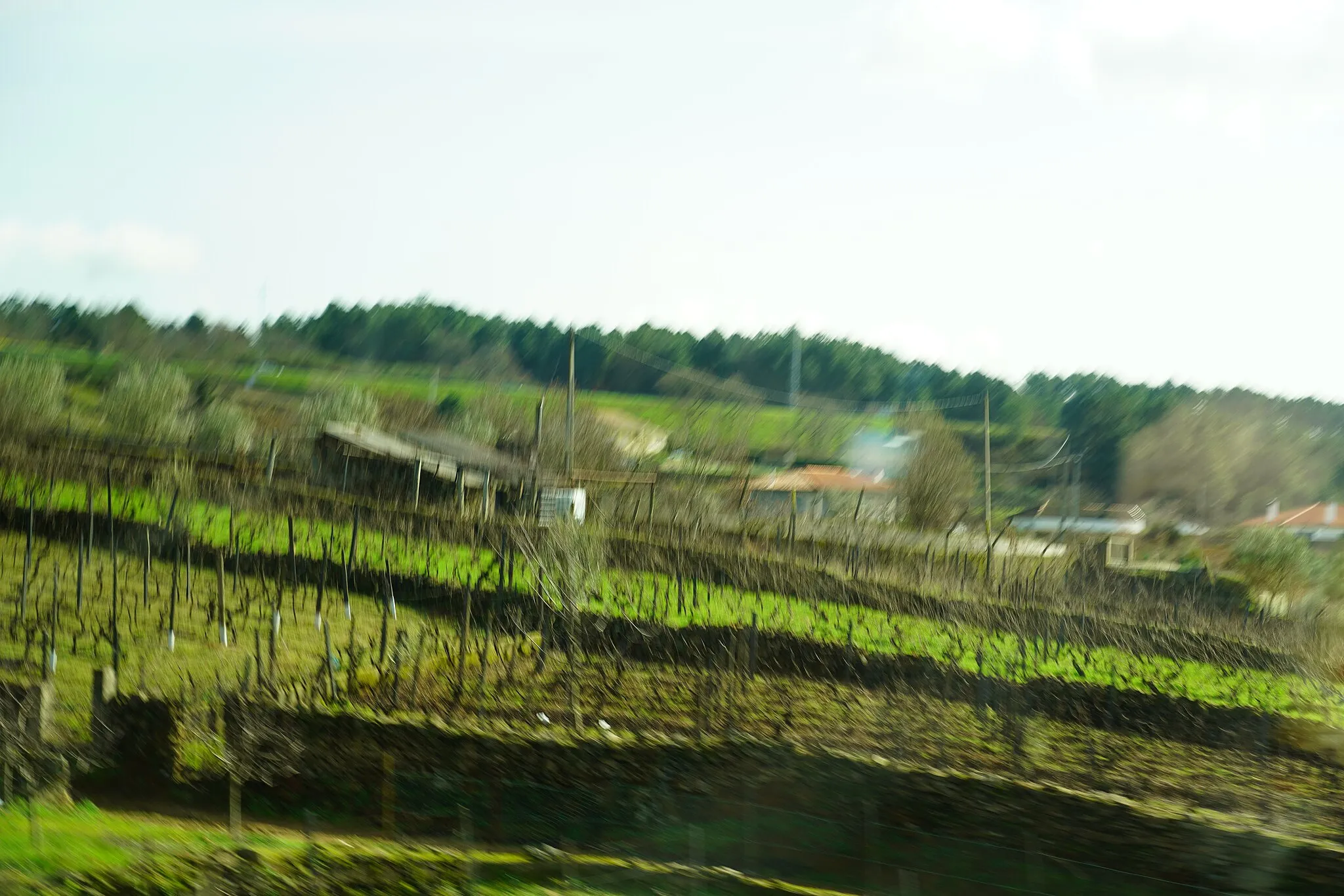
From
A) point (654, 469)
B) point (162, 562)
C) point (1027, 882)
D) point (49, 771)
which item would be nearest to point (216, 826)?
point (49, 771)

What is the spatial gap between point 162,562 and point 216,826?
50.9 feet

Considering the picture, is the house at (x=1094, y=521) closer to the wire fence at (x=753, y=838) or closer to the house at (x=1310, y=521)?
the house at (x=1310, y=521)

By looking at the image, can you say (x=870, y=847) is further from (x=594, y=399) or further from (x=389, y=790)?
(x=594, y=399)

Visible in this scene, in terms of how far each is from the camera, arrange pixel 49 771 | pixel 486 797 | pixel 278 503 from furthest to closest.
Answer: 1. pixel 278 503
2. pixel 486 797
3. pixel 49 771

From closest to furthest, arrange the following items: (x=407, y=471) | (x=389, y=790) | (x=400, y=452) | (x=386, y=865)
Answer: (x=386, y=865) → (x=389, y=790) → (x=407, y=471) → (x=400, y=452)

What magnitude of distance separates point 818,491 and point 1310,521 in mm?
17198

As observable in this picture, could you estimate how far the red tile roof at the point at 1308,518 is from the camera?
108 ft

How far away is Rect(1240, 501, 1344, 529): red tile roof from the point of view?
3297cm

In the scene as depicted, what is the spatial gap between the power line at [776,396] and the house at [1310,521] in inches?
831

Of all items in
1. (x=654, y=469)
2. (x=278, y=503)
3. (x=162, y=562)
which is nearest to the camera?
(x=162, y=562)

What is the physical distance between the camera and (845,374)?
6406 centimetres

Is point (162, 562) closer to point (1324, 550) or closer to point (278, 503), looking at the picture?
point (278, 503)

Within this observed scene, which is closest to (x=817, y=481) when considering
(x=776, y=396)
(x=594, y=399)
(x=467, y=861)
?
(x=594, y=399)

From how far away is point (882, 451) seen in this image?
51562mm
